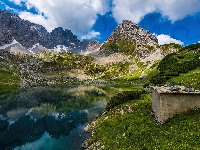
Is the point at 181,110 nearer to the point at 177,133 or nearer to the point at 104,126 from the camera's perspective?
the point at 177,133

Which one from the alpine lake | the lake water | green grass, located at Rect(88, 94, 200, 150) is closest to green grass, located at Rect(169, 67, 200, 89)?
green grass, located at Rect(88, 94, 200, 150)

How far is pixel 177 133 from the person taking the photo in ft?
88.1

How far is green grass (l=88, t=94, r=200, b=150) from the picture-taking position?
2508cm

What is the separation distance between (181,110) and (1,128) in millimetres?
48108

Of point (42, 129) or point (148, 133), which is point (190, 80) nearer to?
point (148, 133)

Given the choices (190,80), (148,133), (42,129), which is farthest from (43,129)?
(190,80)

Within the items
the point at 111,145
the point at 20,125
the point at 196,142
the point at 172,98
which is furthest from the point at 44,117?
the point at 196,142

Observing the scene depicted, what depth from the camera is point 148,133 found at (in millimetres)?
30141

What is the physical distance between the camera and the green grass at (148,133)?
82.3 ft

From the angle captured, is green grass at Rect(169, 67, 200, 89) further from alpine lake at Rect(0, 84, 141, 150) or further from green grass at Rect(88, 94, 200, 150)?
alpine lake at Rect(0, 84, 141, 150)

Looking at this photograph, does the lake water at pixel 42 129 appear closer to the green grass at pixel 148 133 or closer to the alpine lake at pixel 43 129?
the alpine lake at pixel 43 129

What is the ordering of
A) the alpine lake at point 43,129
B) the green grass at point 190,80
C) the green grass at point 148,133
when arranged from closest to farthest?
the green grass at point 148,133 < the alpine lake at point 43,129 < the green grass at point 190,80

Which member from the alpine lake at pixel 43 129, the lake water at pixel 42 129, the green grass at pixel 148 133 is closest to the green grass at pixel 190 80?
the green grass at pixel 148 133

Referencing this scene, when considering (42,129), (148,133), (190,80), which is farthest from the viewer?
(190,80)
